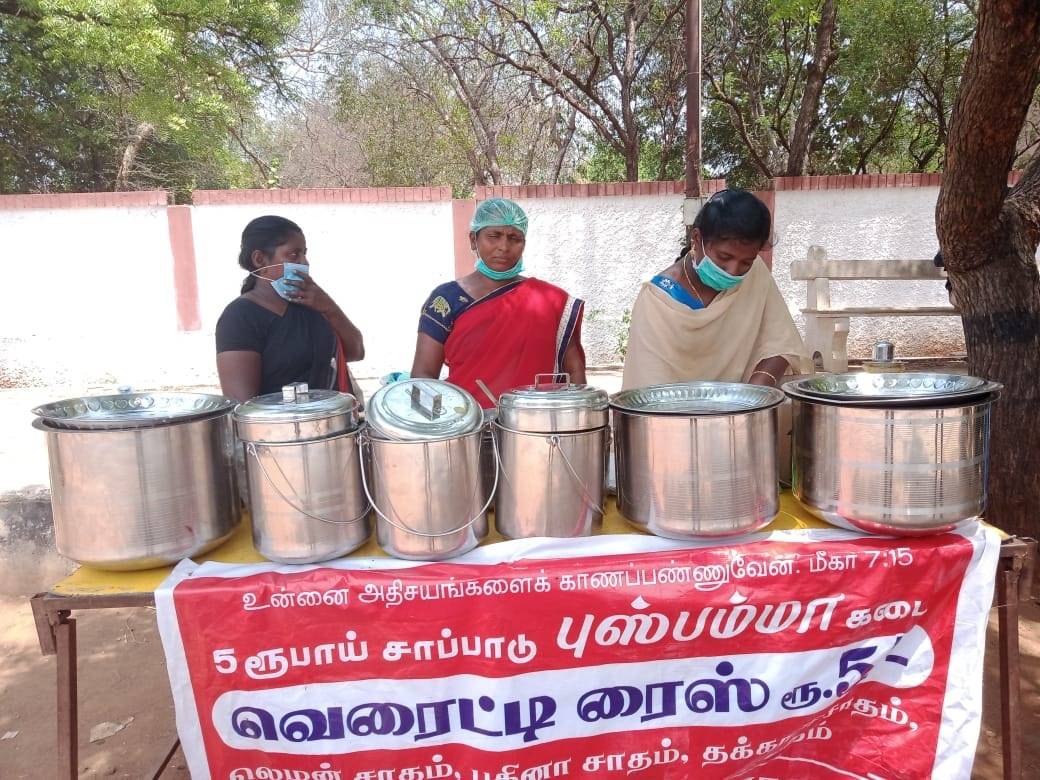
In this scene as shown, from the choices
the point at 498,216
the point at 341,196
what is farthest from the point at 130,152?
the point at 498,216

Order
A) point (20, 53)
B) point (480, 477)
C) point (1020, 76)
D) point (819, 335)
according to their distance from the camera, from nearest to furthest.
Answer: point (480, 477) → point (1020, 76) → point (819, 335) → point (20, 53)

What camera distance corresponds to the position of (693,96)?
6.78 meters

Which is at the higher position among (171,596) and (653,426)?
(653,426)

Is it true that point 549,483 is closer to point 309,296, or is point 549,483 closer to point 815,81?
point 309,296

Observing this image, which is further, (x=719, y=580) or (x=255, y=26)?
(x=255, y=26)

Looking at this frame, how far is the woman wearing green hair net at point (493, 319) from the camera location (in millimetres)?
2363

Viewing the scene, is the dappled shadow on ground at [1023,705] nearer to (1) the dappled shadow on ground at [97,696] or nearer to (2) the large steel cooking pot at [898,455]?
(2) the large steel cooking pot at [898,455]

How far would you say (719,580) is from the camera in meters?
1.59

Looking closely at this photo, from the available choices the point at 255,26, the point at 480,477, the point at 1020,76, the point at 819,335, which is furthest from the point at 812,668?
the point at 255,26

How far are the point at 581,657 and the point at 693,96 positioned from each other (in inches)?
250

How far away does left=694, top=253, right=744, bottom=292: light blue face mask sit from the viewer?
2066mm

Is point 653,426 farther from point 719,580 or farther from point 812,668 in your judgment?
point 812,668

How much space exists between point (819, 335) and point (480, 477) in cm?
522

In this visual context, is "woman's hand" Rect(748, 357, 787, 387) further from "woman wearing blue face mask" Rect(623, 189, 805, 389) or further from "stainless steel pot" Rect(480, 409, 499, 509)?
"stainless steel pot" Rect(480, 409, 499, 509)
